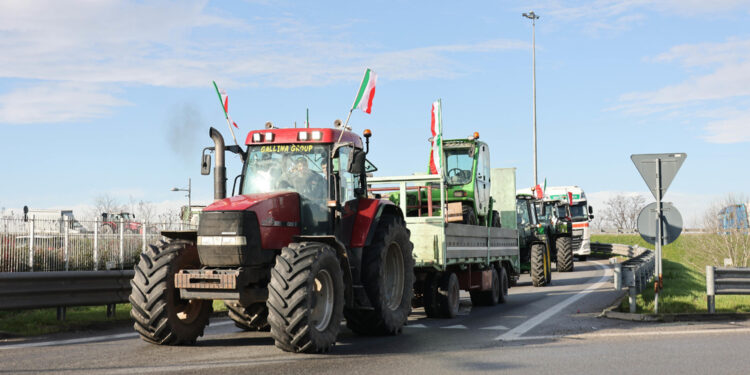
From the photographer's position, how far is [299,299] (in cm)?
820

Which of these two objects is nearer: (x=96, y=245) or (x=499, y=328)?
(x=499, y=328)

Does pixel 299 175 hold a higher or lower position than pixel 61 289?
higher

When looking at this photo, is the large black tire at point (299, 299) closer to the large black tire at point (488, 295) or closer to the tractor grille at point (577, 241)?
the large black tire at point (488, 295)

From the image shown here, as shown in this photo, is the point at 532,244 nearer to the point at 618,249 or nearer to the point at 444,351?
the point at 444,351

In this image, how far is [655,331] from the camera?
10922 millimetres

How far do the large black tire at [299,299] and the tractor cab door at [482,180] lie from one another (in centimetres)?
887

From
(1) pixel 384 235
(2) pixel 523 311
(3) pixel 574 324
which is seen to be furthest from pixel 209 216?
(2) pixel 523 311

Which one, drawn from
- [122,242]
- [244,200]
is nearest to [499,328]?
[244,200]

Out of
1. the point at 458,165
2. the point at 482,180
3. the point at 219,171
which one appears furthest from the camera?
the point at 482,180

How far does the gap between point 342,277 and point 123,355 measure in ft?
8.50

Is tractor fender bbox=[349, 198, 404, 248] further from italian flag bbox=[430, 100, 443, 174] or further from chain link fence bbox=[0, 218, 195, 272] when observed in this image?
chain link fence bbox=[0, 218, 195, 272]

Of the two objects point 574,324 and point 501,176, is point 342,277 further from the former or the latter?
point 501,176

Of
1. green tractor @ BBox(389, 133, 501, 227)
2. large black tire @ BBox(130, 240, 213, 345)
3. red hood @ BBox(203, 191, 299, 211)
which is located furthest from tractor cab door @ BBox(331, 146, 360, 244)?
green tractor @ BBox(389, 133, 501, 227)

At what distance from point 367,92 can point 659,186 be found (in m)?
5.32
